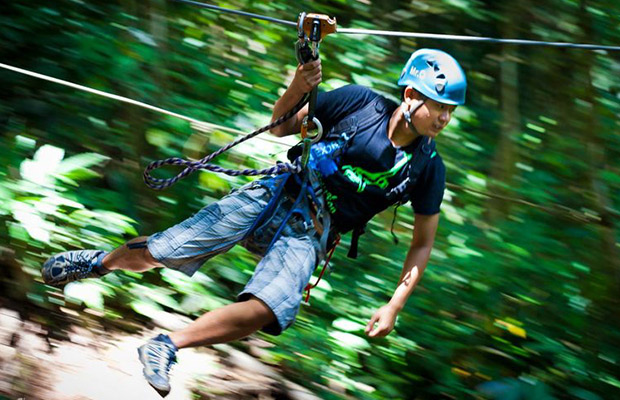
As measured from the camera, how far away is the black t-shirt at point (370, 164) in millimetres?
2877

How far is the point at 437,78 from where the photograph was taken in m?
2.78

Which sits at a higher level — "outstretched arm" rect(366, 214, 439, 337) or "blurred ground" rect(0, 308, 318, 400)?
"outstretched arm" rect(366, 214, 439, 337)

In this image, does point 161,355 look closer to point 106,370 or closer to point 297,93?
point 297,93

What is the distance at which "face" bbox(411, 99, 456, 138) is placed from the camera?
2.79m

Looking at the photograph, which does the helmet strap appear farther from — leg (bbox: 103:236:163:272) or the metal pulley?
leg (bbox: 103:236:163:272)

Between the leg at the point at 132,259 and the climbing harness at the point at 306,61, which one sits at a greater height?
the climbing harness at the point at 306,61

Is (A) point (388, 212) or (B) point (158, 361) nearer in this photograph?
(B) point (158, 361)

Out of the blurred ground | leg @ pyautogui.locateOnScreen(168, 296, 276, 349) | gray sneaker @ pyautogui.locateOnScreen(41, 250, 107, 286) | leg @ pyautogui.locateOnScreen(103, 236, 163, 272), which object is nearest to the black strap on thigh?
leg @ pyautogui.locateOnScreen(103, 236, 163, 272)

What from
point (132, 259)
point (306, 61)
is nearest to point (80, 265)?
point (132, 259)

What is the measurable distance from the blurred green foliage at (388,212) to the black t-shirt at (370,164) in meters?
1.16

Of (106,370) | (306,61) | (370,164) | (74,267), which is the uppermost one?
(306,61)

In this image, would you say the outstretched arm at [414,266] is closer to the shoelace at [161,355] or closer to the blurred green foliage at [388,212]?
the shoelace at [161,355]

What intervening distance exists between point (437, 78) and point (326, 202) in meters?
0.61

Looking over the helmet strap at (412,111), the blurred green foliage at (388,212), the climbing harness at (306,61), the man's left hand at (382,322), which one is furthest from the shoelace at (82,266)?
the helmet strap at (412,111)
